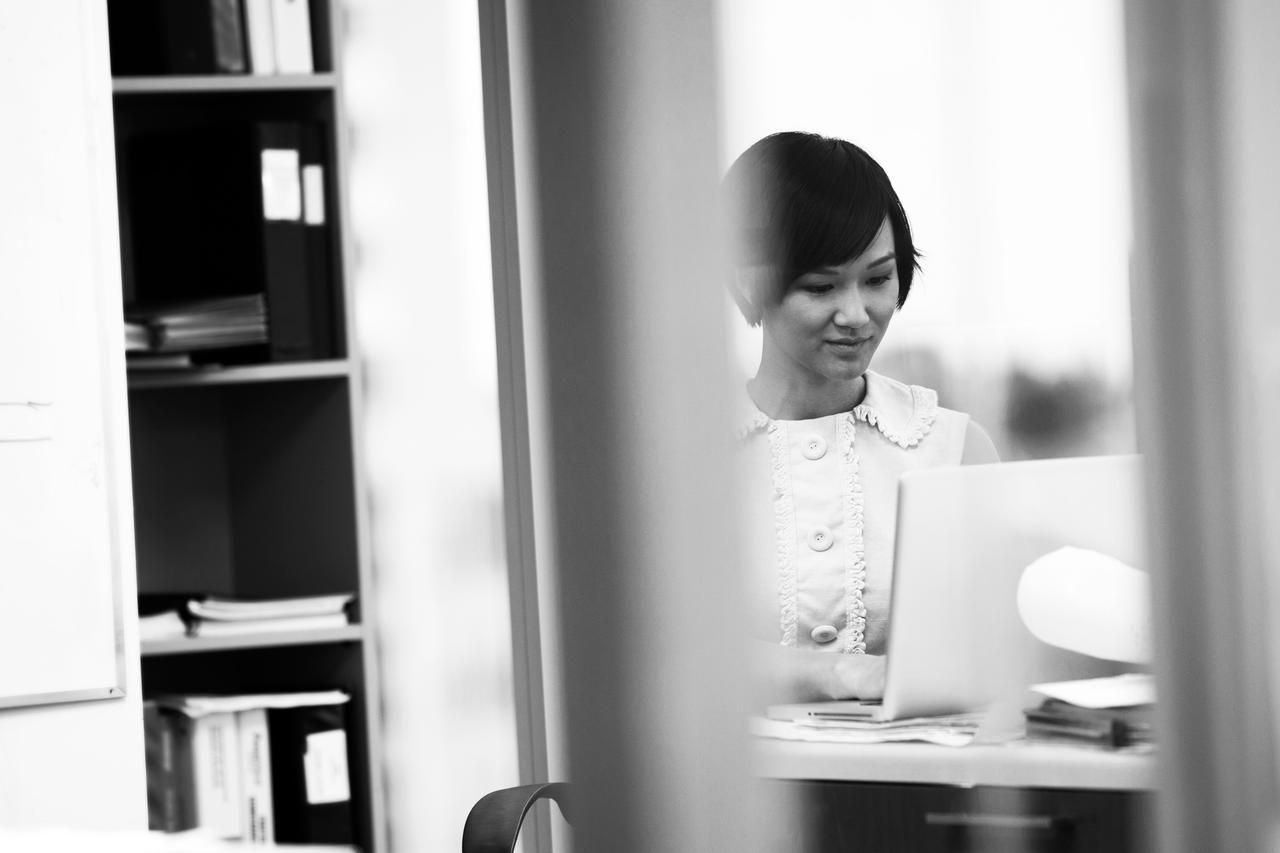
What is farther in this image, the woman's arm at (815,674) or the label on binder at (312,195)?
the label on binder at (312,195)

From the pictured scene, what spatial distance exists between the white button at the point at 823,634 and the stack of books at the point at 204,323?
95 cm

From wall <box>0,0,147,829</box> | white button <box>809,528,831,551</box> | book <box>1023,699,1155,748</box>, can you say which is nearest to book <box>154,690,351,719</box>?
wall <box>0,0,147,829</box>

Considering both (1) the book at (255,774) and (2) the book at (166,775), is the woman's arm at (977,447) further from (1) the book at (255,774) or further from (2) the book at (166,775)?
(2) the book at (166,775)

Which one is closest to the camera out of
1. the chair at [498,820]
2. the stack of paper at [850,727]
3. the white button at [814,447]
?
the chair at [498,820]

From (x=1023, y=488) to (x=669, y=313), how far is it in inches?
20.1

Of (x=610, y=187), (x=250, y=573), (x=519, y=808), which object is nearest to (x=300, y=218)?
(x=610, y=187)

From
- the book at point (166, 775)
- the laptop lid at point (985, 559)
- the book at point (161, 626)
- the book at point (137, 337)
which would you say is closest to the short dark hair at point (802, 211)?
the laptop lid at point (985, 559)

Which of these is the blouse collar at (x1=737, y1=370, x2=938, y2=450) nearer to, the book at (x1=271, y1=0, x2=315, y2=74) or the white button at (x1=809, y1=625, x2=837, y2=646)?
the white button at (x1=809, y1=625, x2=837, y2=646)

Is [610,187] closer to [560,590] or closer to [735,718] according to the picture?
[560,590]

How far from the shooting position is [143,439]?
88.3 inches

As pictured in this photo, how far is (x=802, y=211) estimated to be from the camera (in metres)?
1.61

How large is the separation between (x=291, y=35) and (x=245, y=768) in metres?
1.13

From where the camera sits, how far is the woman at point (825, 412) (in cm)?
157

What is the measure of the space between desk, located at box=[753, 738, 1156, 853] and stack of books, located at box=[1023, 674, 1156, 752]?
0.05 ft
